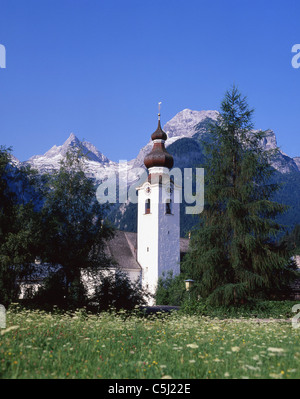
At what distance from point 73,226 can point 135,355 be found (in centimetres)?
1522

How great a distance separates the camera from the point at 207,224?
22.8 meters

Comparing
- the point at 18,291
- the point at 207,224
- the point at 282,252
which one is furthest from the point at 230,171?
the point at 18,291

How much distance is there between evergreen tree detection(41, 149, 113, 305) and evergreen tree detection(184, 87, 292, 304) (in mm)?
5042

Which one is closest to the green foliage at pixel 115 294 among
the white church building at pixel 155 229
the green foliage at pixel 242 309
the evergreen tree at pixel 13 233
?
the green foliage at pixel 242 309

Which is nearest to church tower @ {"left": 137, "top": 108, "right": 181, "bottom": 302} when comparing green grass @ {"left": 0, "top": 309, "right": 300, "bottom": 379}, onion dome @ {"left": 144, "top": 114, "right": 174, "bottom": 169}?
onion dome @ {"left": 144, "top": 114, "right": 174, "bottom": 169}

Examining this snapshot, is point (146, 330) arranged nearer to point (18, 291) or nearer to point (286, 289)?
point (18, 291)

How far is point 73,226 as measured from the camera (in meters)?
22.5

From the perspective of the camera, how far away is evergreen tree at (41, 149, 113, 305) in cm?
2133

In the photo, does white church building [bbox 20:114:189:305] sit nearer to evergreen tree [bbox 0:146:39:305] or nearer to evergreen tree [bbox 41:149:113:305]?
evergreen tree [bbox 41:149:113:305]

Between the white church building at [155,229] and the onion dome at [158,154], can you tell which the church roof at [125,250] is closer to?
the white church building at [155,229]

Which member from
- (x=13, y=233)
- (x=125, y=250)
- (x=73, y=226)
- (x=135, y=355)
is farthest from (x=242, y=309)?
(x=125, y=250)

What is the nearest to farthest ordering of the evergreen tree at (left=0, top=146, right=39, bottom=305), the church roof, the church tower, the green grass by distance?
the green grass, the evergreen tree at (left=0, top=146, right=39, bottom=305), the church tower, the church roof

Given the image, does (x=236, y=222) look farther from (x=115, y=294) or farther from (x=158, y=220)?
(x=158, y=220)
